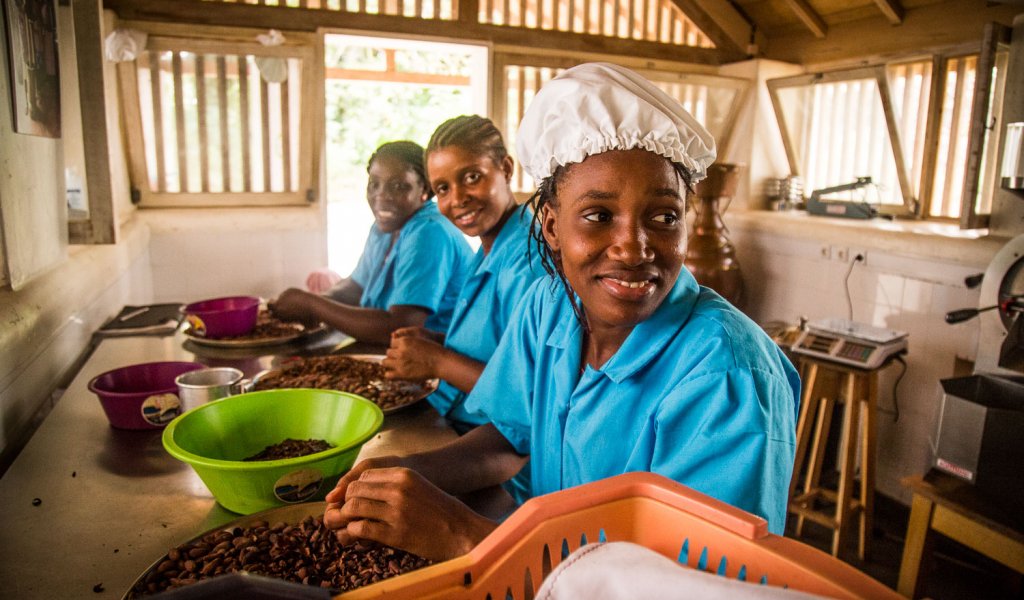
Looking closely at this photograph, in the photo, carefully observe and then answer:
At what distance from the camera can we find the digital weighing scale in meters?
2.79

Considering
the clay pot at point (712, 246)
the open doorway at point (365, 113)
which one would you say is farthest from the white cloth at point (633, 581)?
the open doorway at point (365, 113)

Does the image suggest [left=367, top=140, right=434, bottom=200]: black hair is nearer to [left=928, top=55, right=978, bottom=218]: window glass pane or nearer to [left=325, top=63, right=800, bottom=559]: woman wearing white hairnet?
[left=325, top=63, right=800, bottom=559]: woman wearing white hairnet

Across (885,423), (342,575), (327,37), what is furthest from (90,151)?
(885,423)

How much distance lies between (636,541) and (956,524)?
186cm

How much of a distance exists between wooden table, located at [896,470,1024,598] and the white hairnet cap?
A: 5.22 ft

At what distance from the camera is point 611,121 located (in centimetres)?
107

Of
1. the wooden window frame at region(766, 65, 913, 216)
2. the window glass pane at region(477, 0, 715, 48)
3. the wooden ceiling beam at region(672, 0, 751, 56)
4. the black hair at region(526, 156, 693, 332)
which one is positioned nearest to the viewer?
the black hair at region(526, 156, 693, 332)

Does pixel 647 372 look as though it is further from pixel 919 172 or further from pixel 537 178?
pixel 919 172

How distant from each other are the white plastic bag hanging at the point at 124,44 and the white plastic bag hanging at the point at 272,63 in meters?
0.59

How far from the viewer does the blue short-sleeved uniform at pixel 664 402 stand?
95cm

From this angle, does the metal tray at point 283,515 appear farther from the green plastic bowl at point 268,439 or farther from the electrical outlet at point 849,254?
the electrical outlet at point 849,254

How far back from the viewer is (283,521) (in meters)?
1.09

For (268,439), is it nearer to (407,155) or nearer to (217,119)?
(407,155)

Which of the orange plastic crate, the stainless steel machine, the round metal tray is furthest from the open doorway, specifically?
the orange plastic crate
